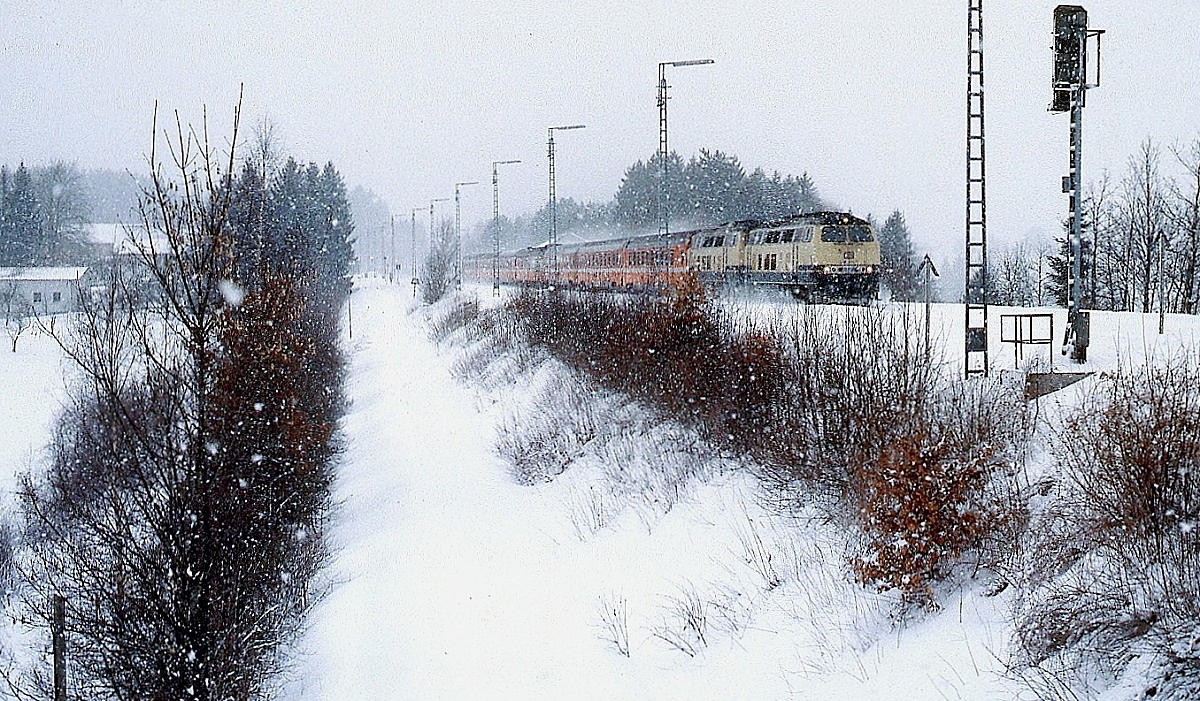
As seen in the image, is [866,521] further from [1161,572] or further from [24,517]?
[24,517]

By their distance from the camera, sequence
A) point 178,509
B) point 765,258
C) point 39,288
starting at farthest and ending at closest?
point 39,288
point 765,258
point 178,509

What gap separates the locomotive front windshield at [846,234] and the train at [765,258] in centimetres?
3

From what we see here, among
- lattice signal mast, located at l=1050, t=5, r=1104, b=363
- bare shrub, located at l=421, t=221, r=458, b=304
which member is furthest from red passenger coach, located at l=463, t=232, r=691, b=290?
lattice signal mast, located at l=1050, t=5, r=1104, b=363

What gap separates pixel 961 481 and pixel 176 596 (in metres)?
8.28

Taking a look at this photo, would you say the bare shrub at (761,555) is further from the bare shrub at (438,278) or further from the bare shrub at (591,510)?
the bare shrub at (438,278)

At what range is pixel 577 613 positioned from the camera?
14.0 metres

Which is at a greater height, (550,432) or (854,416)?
(854,416)

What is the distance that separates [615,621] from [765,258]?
63.7ft

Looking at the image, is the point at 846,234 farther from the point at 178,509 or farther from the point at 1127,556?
the point at 178,509

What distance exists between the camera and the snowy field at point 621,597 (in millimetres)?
9805

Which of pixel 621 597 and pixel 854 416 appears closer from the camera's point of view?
pixel 621 597

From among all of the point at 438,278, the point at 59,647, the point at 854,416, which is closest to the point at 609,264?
the point at 438,278

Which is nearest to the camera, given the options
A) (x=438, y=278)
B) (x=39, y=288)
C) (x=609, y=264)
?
(x=609, y=264)

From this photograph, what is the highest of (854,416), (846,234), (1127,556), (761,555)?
(846,234)
